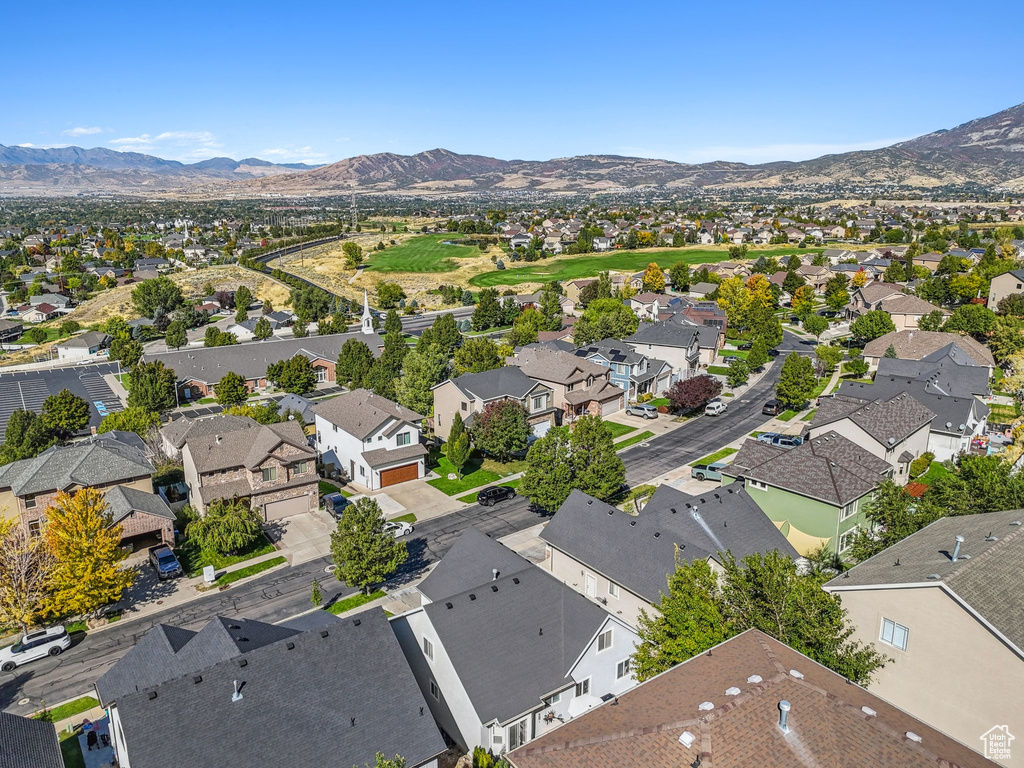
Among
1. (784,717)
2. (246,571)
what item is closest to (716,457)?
(246,571)

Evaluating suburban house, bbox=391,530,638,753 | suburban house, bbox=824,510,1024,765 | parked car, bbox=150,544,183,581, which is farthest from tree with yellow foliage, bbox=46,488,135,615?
suburban house, bbox=824,510,1024,765

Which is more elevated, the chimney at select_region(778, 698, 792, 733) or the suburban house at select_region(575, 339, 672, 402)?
the chimney at select_region(778, 698, 792, 733)

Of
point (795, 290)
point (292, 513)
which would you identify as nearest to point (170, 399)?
point (292, 513)

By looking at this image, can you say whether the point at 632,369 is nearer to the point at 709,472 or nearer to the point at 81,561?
the point at 709,472

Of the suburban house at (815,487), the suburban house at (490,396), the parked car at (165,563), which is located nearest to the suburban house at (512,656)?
the suburban house at (815,487)

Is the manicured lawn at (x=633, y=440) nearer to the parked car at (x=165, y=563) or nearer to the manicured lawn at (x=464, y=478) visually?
the manicured lawn at (x=464, y=478)

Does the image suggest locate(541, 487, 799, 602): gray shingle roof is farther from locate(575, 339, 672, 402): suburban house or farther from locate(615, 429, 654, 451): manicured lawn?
locate(575, 339, 672, 402): suburban house
